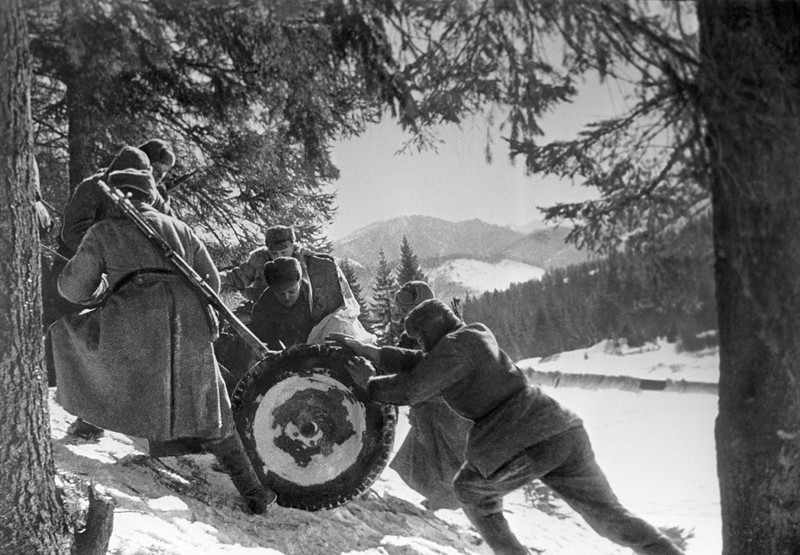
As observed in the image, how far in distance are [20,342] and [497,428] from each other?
7.25 ft

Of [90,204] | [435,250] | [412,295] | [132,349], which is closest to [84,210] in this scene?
[90,204]

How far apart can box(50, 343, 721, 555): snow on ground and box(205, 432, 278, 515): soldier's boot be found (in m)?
0.10

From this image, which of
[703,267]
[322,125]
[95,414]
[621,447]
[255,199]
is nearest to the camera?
[703,267]

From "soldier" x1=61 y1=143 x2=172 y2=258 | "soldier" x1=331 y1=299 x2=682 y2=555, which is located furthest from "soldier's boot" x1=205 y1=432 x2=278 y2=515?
"soldier" x1=61 y1=143 x2=172 y2=258

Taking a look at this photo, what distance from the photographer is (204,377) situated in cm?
367

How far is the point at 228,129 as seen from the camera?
7.56m

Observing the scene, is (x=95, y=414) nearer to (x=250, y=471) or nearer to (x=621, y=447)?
(x=250, y=471)

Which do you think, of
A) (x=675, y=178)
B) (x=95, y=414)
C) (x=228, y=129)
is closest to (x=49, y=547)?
(x=95, y=414)

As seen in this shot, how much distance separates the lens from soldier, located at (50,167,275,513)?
3.54 metres

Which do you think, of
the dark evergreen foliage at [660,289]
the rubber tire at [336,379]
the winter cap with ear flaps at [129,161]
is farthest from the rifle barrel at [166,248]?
the dark evergreen foliage at [660,289]

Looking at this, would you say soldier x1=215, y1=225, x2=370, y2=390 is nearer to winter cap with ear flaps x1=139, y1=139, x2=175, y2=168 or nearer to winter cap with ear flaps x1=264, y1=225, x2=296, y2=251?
winter cap with ear flaps x1=264, y1=225, x2=296, y2=251

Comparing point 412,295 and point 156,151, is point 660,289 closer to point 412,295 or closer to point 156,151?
point 412,295

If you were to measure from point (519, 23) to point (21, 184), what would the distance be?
7.88 ft

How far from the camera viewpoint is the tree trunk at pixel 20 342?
8.19 ft
